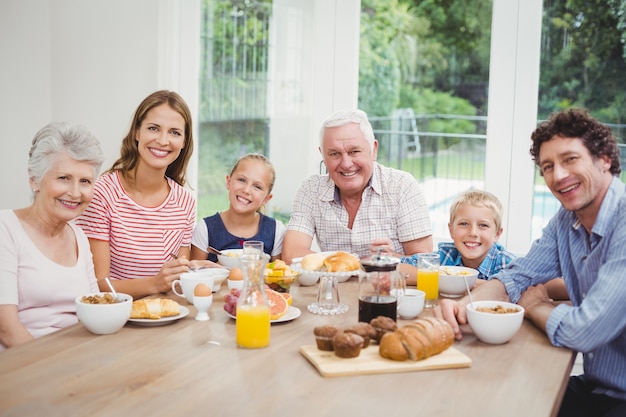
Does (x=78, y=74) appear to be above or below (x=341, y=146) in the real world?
above

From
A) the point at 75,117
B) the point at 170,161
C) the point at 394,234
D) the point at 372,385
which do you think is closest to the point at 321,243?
the point at 394,234

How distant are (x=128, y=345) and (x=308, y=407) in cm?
54

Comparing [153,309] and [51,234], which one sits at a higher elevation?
Result: [51,234]

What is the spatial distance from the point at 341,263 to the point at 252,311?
51cm

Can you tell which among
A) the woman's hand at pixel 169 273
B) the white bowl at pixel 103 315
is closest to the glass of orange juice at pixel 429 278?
the woman's hand at pixel 169 273

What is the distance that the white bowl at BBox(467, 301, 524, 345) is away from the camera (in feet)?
5.51

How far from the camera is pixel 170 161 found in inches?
105

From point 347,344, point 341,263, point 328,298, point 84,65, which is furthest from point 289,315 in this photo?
point 84,65

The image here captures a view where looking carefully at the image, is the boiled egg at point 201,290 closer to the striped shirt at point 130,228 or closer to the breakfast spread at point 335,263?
the breakfast spread at point 335,263

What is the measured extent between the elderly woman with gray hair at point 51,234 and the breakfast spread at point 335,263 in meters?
0.68

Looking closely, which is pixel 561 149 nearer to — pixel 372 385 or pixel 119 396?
pixel 372 385

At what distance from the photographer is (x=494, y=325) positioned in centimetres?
168

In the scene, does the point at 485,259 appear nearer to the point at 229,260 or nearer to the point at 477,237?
the point at 477,237

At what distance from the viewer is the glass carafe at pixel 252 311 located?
1.62m
